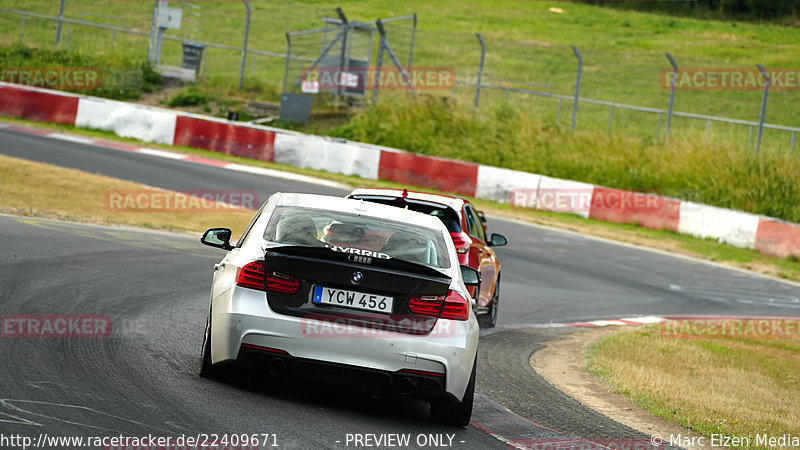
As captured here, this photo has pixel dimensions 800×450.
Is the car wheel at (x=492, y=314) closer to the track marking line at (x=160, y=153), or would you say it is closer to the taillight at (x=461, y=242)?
the taillight at (x=461, y=242)

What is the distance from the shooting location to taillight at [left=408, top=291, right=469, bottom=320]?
6.14 meters

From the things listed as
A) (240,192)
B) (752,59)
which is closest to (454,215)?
(240,192)

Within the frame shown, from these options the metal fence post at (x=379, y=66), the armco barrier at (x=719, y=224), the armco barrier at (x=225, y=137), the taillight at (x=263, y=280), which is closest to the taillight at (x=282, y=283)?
the taillight at (x=263, y=280)

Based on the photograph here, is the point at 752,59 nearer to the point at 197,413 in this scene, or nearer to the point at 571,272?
the point at 571,272

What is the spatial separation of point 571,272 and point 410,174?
926cm

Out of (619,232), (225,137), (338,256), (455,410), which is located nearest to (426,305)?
(338,256)

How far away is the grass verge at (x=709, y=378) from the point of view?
804 cm

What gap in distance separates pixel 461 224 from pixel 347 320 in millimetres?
4815

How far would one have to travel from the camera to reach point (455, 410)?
646cm

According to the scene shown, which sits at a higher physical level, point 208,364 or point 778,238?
point 778,238

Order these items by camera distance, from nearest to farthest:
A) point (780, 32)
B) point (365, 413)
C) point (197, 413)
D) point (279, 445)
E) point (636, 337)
A: point (279, 445) → point (197, 413) → point (365, 413) → point (636, 337) → point (780, 32)

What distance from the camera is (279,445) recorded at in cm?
532

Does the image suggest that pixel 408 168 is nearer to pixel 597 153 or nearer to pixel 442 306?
pixel 597 153

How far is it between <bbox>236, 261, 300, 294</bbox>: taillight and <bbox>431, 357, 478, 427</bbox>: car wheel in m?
1.23
